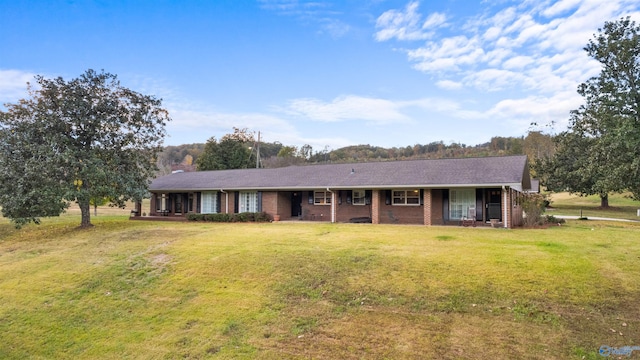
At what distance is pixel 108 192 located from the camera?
2038cm

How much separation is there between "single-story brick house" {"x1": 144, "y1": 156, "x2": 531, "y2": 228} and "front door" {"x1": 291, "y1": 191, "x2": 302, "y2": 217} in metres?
0.07

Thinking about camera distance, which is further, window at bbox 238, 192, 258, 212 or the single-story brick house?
window at bbox 238, 192, 258, 212

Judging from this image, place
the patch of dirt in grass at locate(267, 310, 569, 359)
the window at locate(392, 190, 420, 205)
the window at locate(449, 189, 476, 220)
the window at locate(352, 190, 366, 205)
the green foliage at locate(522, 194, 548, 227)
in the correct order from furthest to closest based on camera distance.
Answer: the window at locate(352, 190, 366, 205) → the window at locate(392, 190, 420, 205) → the window at locate(449, 189, 476, 220) → the green foliage at locate(522, 194, 548, 227) → the patch of dirt in grass at locate(267, 310, 569, 359)

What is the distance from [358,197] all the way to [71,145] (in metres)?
16.3

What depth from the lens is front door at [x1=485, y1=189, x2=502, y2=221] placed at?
1878 cm

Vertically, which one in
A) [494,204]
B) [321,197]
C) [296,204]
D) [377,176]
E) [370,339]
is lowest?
[370,339]

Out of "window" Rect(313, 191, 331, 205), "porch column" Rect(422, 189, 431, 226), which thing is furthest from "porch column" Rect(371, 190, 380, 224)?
Answer: "window" Rect(313, 191, 331, 205)

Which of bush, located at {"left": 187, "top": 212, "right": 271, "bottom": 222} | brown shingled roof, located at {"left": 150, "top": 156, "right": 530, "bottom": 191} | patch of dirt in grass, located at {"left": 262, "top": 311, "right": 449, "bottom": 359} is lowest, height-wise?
patch of dirt in grass, located at {"left": 262, "top": 311, "right": 449, "bottom": 359}

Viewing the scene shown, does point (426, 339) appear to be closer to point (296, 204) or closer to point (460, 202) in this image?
→ point (460, 202)

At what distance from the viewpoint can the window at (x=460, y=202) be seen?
19.3 metres

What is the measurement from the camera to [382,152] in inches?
3002

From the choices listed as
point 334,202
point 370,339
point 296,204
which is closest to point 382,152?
point 296,204

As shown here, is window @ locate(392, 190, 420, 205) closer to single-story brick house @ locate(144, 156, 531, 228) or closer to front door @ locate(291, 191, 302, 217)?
single-story brick house @ locate(144, 156, 531, 228)

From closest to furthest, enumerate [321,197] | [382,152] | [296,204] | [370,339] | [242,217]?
[370,339] → [242,217] → [321,197] → [296,204] → [382,152]
